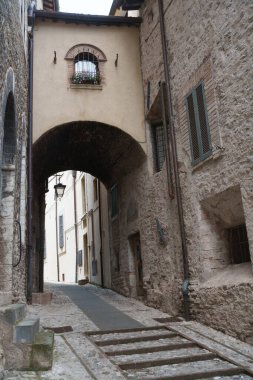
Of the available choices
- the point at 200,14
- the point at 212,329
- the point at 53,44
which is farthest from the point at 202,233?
the point at 53,44

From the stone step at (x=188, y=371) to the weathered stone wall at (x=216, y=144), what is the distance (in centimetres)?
102

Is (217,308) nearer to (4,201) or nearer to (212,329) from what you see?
(212,329)

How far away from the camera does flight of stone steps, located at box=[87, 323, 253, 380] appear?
405 centimetres

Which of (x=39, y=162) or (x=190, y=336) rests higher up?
(x=39, y=162)

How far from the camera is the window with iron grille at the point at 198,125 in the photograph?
21.0ft

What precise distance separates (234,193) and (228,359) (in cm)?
232

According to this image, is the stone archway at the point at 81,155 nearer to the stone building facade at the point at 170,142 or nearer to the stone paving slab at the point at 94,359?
the stone building facade at the point at 170,142

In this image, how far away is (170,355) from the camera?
475cm

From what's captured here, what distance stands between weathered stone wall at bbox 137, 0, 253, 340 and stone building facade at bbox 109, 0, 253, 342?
0.6 inches

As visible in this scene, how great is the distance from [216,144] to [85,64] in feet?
15.6

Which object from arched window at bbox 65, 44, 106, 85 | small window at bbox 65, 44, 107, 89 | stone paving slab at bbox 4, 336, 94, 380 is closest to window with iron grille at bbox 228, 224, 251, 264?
stone paving slab at bbox 4, 336, 94, 380

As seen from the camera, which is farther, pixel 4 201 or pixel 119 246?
pixel 119 246

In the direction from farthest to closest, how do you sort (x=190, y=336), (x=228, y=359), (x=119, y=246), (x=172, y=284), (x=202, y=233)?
(x=119, y=246)
(x=172, y=284)
(x=202, y=233)
(x=190, y=336)
(x=228, y=359)

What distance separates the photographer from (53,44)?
9.32 m
